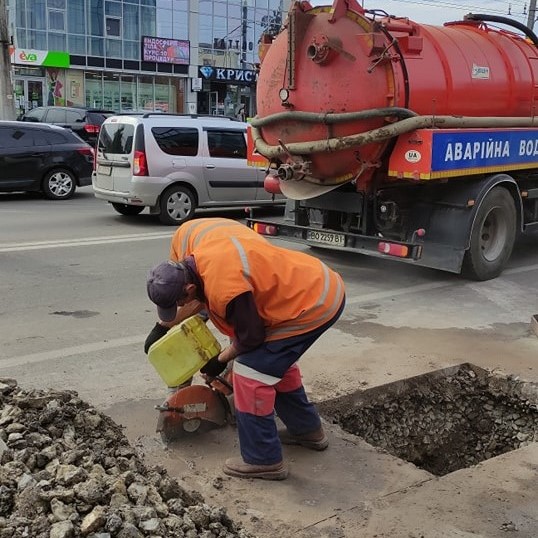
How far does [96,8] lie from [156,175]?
86.3 feet

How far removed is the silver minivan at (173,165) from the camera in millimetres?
11172

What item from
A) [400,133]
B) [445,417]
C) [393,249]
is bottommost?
[445,417]

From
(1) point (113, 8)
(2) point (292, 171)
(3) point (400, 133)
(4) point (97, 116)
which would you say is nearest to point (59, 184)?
(4) point (97, 116)

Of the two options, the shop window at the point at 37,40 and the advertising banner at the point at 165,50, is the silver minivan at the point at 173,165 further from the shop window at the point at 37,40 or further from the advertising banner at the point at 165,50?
the advertising banner at the point at 165,50

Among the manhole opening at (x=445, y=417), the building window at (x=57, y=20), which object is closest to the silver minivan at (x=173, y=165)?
the manhole opening at (x=445, y=417)

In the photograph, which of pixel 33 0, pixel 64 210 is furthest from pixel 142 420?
pixel 33 0

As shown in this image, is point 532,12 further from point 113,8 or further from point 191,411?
point 191,411

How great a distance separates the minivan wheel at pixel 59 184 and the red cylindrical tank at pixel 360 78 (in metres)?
8.00

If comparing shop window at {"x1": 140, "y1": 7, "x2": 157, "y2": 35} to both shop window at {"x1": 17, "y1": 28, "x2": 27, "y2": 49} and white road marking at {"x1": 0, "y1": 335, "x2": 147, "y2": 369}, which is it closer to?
shop window at {"x1": 17, "y1": 28, "x2": 27, "y2": 49}

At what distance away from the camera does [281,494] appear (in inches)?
134

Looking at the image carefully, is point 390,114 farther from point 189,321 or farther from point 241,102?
point 241,102

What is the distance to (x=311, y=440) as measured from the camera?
12.6ft

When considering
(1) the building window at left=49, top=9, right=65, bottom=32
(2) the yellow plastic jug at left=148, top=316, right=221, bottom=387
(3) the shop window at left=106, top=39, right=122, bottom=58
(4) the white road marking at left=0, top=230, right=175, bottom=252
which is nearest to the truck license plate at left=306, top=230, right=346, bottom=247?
(4) the white road marking at left=0, top=230, right=175, bottom=252

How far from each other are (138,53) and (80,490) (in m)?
35.9
